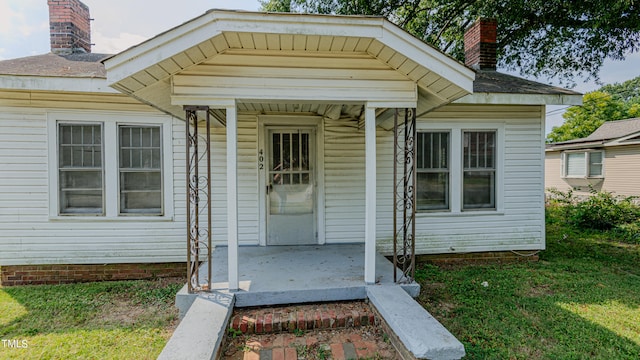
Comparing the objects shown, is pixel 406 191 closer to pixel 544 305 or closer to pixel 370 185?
pixel 370 185

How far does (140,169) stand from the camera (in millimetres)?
4762

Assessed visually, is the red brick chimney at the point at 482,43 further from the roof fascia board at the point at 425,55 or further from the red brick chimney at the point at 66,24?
the red brick chimney at the point at 66,24

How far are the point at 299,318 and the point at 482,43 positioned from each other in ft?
21.8

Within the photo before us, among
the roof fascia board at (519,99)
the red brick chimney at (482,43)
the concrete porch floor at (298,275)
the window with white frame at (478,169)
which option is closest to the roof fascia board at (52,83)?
the concrete porch floor at (298,275)

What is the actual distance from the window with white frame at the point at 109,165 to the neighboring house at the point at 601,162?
1366 centimetres

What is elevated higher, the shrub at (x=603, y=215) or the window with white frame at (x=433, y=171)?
the window with white frame at (x=433, y=171)

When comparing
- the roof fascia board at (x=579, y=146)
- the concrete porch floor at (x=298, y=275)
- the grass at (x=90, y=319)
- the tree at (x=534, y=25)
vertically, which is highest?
the tree at (x=534, y=25)

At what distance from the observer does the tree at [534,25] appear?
749 centimetres

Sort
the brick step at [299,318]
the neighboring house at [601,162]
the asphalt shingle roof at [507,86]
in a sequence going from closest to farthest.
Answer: the brick step at [299,318]
the asphalt shingle roof at [507,86]
the neighboring house at [601,162]

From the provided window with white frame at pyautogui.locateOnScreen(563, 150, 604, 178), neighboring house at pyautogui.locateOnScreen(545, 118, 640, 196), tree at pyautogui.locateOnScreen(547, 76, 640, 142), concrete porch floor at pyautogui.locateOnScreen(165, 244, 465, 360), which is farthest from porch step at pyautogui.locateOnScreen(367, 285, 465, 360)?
tree at pyautogui.locateOnScreen(547, 76, 640, 142)

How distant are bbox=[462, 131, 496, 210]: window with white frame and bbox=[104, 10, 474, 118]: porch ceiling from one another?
2.43 m

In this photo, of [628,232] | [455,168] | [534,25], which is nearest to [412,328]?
[455,168]

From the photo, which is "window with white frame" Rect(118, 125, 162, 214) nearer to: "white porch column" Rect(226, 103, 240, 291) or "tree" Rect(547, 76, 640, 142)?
"white porch column" Rect(226, 103, 240, 291)

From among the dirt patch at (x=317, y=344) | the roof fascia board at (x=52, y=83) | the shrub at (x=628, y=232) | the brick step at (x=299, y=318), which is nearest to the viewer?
the dirt patch at (x=317, y=344)
